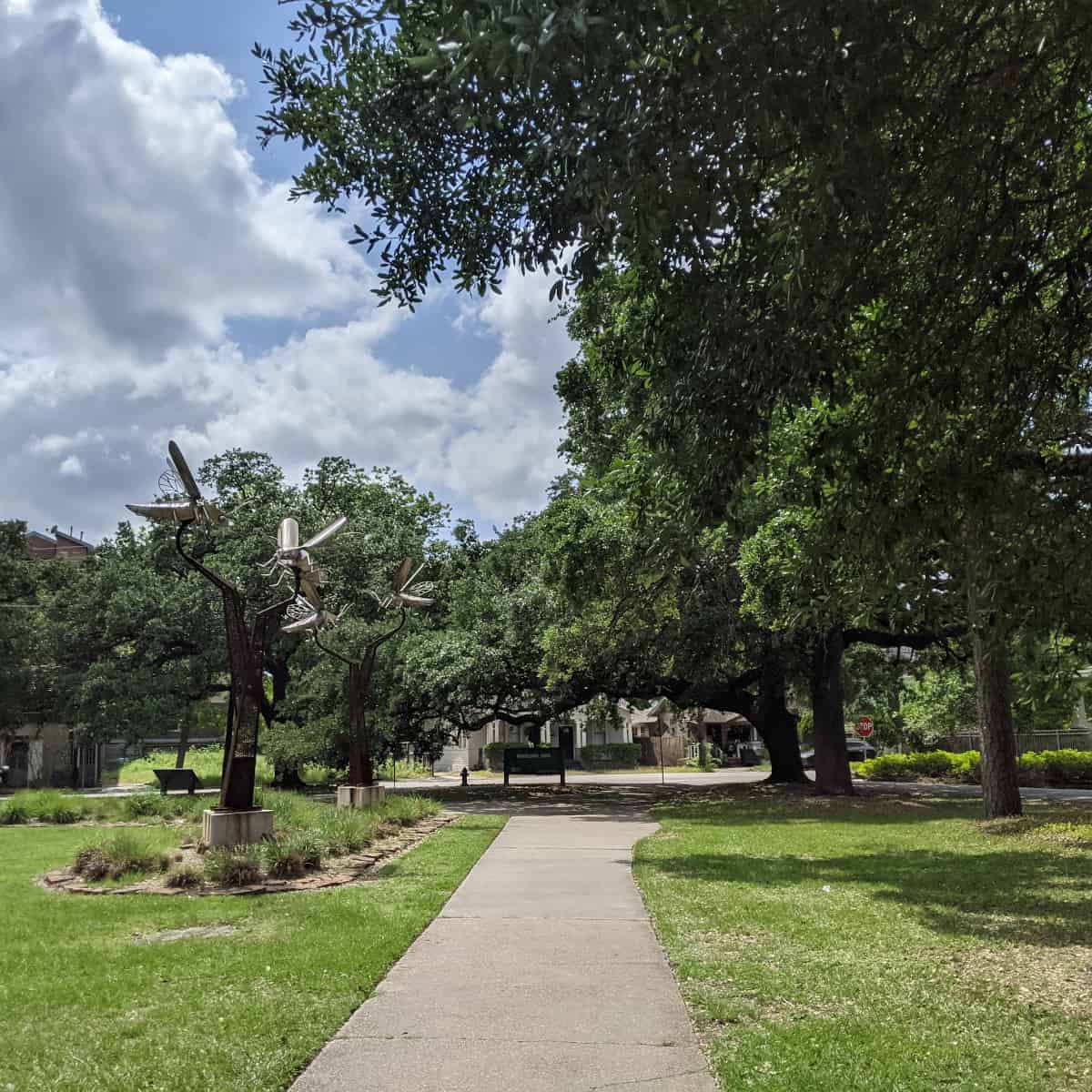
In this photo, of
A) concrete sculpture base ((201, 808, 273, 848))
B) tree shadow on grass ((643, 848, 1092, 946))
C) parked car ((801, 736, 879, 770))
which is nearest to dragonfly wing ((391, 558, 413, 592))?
concrete sculpture base ((201, 808, 273, 848))

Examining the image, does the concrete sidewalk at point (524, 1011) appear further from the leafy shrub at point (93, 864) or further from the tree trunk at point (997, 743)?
the tree trunk at point (997, 743)

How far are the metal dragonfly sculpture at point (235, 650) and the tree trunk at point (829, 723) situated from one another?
50.3 ft

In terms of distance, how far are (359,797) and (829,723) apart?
1264 cm

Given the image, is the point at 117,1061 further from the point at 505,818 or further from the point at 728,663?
the point at 728,663

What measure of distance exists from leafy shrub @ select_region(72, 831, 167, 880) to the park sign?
66.4 feet

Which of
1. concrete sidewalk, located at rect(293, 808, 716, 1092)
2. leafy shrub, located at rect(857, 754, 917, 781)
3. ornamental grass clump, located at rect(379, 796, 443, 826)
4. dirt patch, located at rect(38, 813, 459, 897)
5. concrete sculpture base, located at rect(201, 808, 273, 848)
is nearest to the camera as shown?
concrete sidewalk, located at rect(293, 808, 716, 1092)

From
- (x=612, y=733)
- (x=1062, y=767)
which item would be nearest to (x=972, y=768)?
(x=1062, y=767)

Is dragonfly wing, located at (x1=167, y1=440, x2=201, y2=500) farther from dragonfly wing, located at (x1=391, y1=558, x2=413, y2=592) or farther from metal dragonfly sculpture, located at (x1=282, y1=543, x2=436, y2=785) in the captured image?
dragonfly wing, located at (x1=391, y1=558, x2=413, y2=592)

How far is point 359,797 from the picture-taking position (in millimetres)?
17453

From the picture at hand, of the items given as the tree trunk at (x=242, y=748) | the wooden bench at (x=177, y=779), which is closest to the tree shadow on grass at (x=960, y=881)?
the tree trunk at (x=242, y=748)

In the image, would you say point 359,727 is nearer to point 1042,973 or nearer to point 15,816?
point 15,816

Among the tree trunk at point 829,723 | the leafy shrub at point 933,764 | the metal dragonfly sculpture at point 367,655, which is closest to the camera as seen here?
the metal dragonfly sculpture at point 367,655

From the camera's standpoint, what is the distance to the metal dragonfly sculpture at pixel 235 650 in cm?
1219

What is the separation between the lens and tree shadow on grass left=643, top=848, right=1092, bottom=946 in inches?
330
